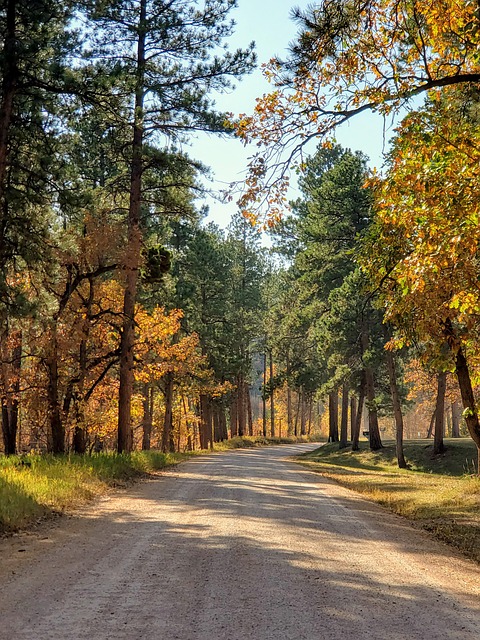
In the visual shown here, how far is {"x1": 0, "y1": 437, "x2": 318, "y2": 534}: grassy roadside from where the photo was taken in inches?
326

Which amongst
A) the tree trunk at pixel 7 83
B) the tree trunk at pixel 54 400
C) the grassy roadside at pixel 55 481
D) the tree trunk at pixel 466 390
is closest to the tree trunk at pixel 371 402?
the grassy roadside at pixel 55 481

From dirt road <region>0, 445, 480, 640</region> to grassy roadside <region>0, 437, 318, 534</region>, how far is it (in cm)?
56

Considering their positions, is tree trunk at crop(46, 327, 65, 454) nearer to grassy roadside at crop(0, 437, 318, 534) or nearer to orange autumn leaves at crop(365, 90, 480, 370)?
grassy roadside at crop(0, 437, 318, 534)

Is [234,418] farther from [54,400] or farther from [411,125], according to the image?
[411,125]

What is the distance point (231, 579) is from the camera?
208 inches

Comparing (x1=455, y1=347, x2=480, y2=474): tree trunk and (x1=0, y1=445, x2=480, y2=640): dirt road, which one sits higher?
(x1=455, y1=347, x2=480, y2=474): tree trunk

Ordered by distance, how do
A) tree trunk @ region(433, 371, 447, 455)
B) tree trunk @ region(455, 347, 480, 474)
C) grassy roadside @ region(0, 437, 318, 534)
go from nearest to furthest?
grassy roadside @ region(0, 437, 318, 534) < tree trunk @ region(455, 347, 480, 474) < tree trunk @ region(433, 371, 447, 455)

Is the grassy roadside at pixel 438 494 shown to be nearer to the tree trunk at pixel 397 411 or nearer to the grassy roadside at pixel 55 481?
the tree trunk at pixel 397 411

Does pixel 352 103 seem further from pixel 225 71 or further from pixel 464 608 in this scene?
pixel 225 71

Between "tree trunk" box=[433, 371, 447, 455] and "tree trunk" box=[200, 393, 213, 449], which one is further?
"tree trunk" box=[200, 393, 213, 449]

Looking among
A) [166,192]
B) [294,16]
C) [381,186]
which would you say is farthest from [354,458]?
[294,16]

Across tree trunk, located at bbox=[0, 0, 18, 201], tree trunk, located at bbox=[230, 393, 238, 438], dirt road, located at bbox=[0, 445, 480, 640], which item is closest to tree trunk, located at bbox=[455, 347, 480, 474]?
dirt road, located at bbox=[0, 445, 480, 640]

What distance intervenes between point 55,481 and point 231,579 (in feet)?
21.2

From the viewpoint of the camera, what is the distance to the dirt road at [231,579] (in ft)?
13.6
